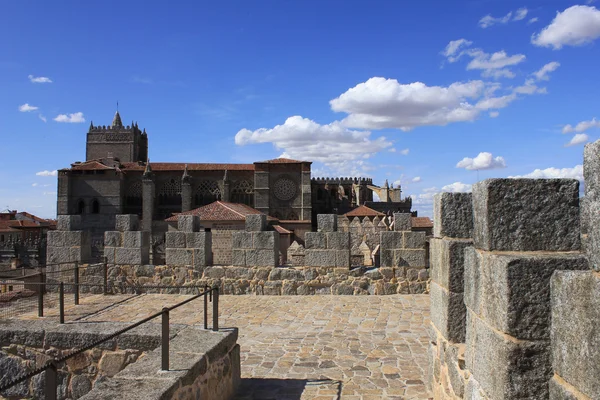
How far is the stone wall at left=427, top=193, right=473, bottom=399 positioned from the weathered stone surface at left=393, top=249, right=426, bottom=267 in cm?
578

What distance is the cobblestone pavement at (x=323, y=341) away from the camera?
5.04 m

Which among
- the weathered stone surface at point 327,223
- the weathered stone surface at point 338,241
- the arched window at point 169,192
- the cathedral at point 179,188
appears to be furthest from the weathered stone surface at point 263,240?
the arched window at point 169,192

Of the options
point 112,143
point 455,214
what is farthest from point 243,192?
point 455,214

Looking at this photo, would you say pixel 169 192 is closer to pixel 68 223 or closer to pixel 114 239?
pixel 68 223

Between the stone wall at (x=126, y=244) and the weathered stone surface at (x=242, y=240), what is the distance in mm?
2135

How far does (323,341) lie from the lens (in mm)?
6754

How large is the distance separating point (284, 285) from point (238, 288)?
3.23 ft

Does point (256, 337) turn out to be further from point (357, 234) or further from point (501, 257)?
point (357, 234)

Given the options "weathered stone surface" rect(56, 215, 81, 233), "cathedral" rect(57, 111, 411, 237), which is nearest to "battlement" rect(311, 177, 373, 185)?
"cathedral" rect(57, 111, 411, 237)

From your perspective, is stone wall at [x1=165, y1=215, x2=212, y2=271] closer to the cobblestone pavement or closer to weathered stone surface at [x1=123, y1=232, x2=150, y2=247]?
weathered stone surface at [x1=123, y1=232, x2=150, y2=247]

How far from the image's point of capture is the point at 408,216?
10.4 m

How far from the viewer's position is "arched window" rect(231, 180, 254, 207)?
172 ft

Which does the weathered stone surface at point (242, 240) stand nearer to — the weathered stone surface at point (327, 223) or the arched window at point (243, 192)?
the weathered stone surface at point (327, 223)

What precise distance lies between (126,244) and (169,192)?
42677mm
